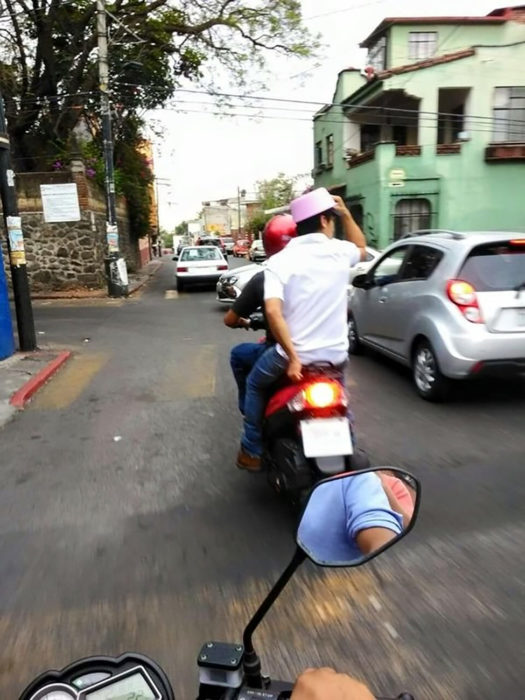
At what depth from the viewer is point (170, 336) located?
34.3ft

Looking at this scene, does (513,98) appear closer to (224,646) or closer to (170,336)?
(170,336)

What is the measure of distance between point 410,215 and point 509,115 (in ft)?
17.2

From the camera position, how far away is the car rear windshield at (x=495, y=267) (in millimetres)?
5434

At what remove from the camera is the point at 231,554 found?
3.21m

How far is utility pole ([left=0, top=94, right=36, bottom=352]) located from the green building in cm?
1661

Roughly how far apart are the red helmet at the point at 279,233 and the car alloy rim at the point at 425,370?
2.65 metres

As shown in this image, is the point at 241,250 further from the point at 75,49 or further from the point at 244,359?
the point at 244,359

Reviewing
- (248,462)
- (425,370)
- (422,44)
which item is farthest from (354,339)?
(422,44)

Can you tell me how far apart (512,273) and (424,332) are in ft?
3.20

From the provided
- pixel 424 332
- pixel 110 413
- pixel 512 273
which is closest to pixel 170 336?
pixel 110 413

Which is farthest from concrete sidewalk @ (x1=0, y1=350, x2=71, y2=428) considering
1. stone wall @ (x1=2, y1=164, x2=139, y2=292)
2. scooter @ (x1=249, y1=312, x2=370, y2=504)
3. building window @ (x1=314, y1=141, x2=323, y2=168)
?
building window @ (x1=314, y1=141, x2=323, y2=168)

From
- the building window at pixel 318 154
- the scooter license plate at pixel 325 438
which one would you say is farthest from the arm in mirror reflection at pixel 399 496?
the building window at pixel 318 154

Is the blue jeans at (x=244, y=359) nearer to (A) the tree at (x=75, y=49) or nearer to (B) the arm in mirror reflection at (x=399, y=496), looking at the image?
(B) the arm in mirror reflection at (x=399, y=496)

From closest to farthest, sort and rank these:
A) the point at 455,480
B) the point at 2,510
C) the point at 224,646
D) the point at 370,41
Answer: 1. the point at 224,646
2. the point at 2,510
3. the point at 455,480
4. the point at 370,41
